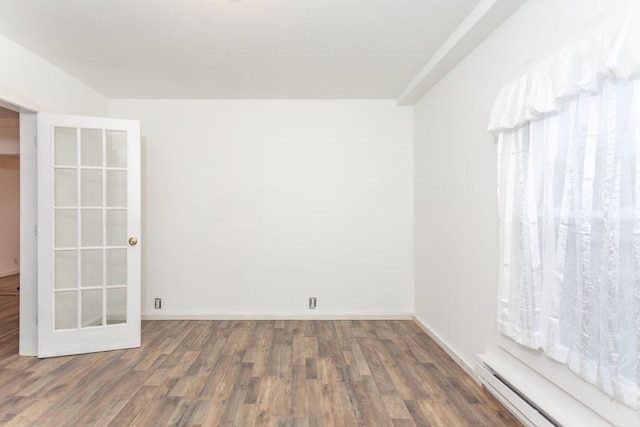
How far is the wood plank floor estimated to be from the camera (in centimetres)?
207

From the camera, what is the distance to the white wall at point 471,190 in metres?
1.79

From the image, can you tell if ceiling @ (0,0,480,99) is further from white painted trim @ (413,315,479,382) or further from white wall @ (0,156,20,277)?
white wall @ (0,156,20,277)

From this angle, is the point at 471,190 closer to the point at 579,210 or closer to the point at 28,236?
the point at 579,210

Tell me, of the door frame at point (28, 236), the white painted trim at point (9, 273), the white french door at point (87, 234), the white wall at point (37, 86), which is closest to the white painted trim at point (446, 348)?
the white french door at point (87, 234)

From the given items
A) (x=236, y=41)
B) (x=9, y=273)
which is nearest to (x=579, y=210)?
(x=236, y=41)

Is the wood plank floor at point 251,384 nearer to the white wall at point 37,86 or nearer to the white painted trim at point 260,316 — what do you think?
the white painted trim at point 260,316

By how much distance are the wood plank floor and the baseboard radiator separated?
9cm

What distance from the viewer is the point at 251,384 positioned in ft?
8.07

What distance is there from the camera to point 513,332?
202 cm

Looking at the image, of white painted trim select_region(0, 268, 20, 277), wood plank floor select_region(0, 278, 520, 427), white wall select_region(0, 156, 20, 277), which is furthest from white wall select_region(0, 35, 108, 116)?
white painted trim select_region(0, 268, 20, 277)

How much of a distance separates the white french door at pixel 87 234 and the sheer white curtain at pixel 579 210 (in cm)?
306

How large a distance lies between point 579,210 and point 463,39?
4.95 ft

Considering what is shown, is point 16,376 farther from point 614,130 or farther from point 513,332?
point 614,130

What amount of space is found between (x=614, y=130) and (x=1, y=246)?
29.1 feet
